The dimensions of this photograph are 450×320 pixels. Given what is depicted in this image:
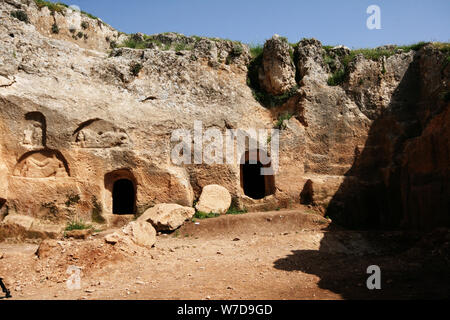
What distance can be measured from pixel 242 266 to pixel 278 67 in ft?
28.7

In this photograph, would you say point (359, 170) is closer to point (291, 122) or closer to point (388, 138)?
point (388, 138)

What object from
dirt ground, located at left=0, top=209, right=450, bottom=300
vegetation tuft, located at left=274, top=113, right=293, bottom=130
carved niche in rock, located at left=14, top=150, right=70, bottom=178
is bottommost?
dirt ground, located at left=0, top=209, right=450, bottom=300

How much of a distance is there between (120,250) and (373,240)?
638 centimetres

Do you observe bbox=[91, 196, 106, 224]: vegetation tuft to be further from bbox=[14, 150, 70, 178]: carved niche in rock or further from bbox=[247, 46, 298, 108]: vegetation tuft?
bbox=[247, 46, 298, 108]: vegetation tuft

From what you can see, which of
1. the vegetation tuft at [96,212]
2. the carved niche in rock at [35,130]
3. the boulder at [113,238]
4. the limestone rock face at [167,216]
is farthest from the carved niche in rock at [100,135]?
the boulder at [113,238]

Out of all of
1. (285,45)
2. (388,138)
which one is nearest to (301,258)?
(388,138)

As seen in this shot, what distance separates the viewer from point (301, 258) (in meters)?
8.24

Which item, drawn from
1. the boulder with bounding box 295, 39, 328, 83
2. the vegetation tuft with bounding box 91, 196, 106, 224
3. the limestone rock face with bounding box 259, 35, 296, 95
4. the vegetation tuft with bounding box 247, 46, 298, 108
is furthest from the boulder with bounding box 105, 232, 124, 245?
the boulder with bounding box 295, 39, 328, 83

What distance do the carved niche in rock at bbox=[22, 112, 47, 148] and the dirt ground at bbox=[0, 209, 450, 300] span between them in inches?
115

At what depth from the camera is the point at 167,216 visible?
1102 centimetres

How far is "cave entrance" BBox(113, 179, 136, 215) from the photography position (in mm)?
14289

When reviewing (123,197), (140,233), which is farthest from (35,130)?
(140,233)

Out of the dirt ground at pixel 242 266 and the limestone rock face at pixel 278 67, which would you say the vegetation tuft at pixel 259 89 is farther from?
the dirt ground at pixel 242 266

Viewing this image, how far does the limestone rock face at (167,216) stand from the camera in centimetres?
1088
